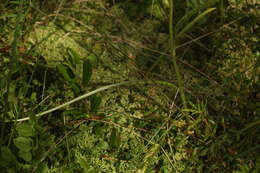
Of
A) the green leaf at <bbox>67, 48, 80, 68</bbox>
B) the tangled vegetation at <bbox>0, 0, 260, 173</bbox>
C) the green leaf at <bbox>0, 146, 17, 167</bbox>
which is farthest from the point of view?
the green leaf at <bbox>67, 48, 80, 68</bbox>

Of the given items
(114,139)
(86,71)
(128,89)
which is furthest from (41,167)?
(128,89)

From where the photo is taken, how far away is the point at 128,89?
4.78ft

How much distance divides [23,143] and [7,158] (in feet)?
0.22

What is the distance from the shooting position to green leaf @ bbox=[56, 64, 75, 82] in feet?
4.26

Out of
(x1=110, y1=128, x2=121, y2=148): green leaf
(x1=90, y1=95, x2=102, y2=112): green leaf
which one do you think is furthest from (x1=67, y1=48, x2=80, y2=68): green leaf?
(x1=110, y1=128, x2=121, y2=148): green leaf

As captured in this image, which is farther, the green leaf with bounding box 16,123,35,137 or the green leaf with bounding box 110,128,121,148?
the green leaf with bounding box 110,128,121,148

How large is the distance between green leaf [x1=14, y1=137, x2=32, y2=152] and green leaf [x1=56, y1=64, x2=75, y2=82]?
0.29 m

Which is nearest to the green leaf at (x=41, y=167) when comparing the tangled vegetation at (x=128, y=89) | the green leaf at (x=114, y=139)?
A: the tangled vegetation at (x=128, y=89)

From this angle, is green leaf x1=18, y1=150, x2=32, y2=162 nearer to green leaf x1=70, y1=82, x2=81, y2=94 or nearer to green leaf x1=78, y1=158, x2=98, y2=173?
green leaf x1=78, y1=158, x2=98, y2=173

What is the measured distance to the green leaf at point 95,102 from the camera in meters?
1.28

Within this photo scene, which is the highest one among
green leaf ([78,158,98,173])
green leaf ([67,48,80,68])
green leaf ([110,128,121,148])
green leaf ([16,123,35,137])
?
green leaf ([67,48,80,68])

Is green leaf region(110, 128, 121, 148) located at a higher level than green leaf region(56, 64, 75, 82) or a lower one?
lower

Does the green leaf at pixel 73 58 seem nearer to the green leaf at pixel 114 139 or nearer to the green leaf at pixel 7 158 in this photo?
the green leaf at pixel 114 139

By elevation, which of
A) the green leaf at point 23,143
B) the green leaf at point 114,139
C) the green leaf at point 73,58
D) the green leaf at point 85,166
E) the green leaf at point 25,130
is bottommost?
the green leaf at point 85,166
